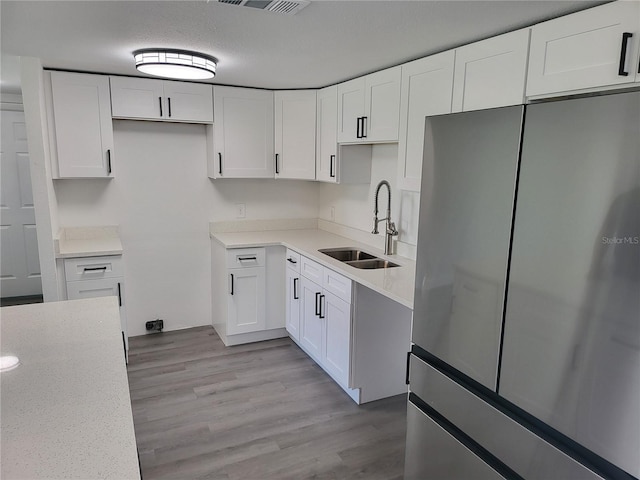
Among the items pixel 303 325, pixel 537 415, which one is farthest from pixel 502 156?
pixel 303 325

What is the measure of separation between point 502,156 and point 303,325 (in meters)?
2.38

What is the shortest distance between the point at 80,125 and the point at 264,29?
185 cm

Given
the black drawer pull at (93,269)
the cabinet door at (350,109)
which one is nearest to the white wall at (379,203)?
the cabinet door at (350,109)

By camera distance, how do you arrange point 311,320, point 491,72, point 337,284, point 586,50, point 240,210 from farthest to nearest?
1. point 240,210
2. point 311,320
3. point 337,284
4. point 491,72
5. point 586,50

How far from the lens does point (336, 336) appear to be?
9.69ft

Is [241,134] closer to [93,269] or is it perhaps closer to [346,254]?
[346,254]

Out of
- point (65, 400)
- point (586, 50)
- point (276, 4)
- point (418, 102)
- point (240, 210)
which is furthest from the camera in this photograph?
point (240, 210)

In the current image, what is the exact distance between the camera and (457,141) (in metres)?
1.57

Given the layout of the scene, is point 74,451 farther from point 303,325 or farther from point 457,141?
point 303,325

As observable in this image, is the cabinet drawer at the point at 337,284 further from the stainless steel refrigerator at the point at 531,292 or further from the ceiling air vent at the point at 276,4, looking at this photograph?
the ceiling air vent at the point at 276,4

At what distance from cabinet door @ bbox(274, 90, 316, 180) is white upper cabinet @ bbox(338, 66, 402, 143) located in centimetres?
44

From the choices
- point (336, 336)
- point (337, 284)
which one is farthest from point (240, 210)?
point (336, 336)

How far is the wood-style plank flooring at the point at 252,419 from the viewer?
230cm

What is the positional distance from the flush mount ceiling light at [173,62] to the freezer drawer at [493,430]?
2.05m
